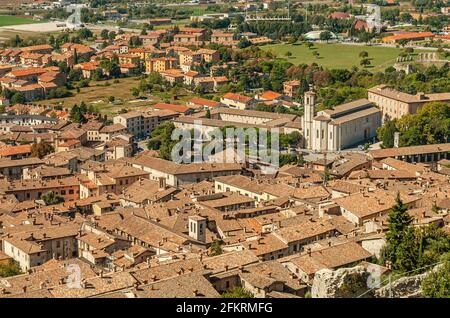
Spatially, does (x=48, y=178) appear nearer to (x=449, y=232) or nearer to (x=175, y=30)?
(x=449, y=232)

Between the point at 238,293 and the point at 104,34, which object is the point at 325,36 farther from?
the point at 238,293

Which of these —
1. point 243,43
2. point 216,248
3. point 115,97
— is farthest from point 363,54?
point 216,248

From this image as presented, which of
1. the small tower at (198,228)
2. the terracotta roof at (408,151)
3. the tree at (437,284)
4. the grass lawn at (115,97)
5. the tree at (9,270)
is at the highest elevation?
the tree at (437,284)

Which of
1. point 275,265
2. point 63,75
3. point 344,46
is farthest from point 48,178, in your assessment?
point 344,46

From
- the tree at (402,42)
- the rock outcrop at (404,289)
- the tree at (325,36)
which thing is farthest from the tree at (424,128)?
the tree at (325,36)

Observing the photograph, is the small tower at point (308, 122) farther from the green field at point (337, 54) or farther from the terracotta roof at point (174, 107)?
the green field at point (337, 54)
